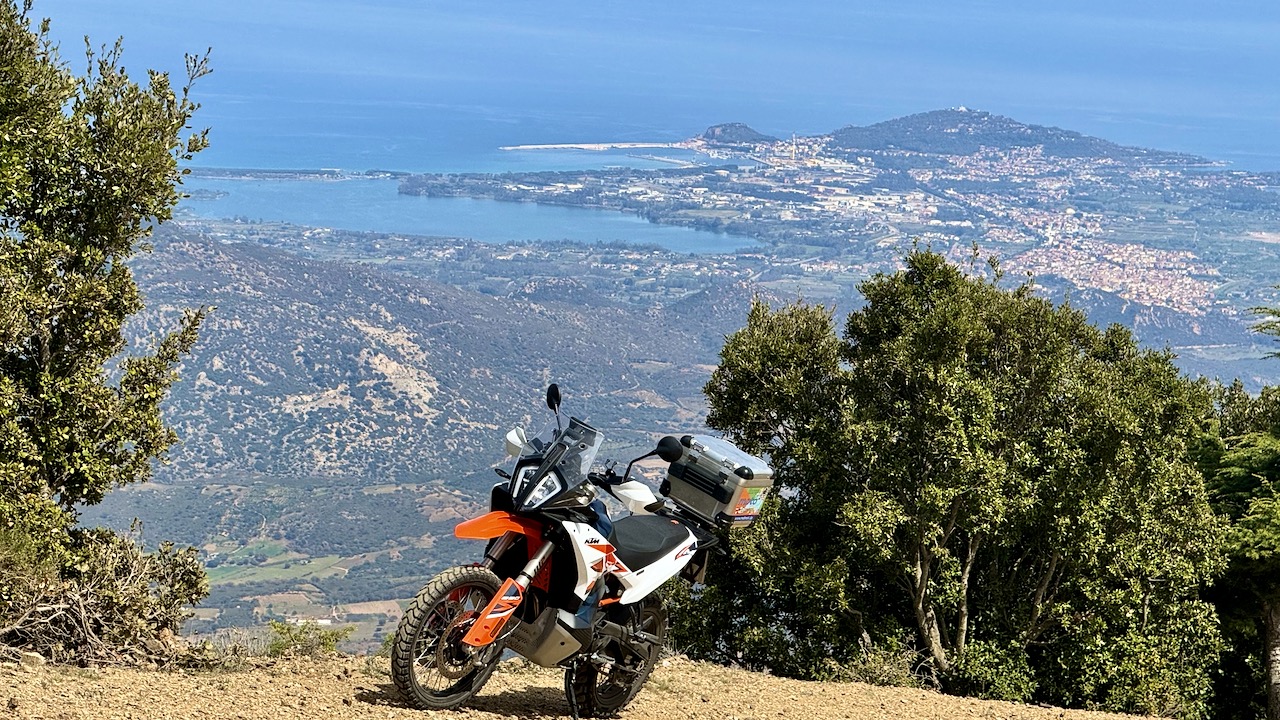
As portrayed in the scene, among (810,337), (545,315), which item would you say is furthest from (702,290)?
(810,337)

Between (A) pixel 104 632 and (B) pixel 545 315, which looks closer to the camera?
(A) pixel 104 632

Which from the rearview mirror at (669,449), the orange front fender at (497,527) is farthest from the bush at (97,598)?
the rearview mirror at (669,449)

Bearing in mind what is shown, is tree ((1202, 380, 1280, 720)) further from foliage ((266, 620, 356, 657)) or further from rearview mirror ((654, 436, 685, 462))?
foliage ((266, 620, 356, 657))

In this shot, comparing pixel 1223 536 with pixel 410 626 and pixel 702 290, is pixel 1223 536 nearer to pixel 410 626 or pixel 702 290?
pixel 410 626

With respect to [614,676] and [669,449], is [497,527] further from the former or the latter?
[614,676]

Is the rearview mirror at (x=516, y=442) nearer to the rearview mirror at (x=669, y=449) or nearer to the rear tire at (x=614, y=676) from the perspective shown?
the rearview mirror at (x=669, y=449)

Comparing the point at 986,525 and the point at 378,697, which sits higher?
the point at 378,697

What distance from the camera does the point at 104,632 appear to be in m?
8.38

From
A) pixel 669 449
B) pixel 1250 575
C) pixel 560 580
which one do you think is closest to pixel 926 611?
pixel 1250 575

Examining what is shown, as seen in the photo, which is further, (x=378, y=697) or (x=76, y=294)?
(x=76, y=294)

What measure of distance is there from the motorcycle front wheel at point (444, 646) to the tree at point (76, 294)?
2.94 metres

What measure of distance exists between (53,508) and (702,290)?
161098mm

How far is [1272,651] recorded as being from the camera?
1385cm

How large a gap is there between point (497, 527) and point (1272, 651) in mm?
10766
